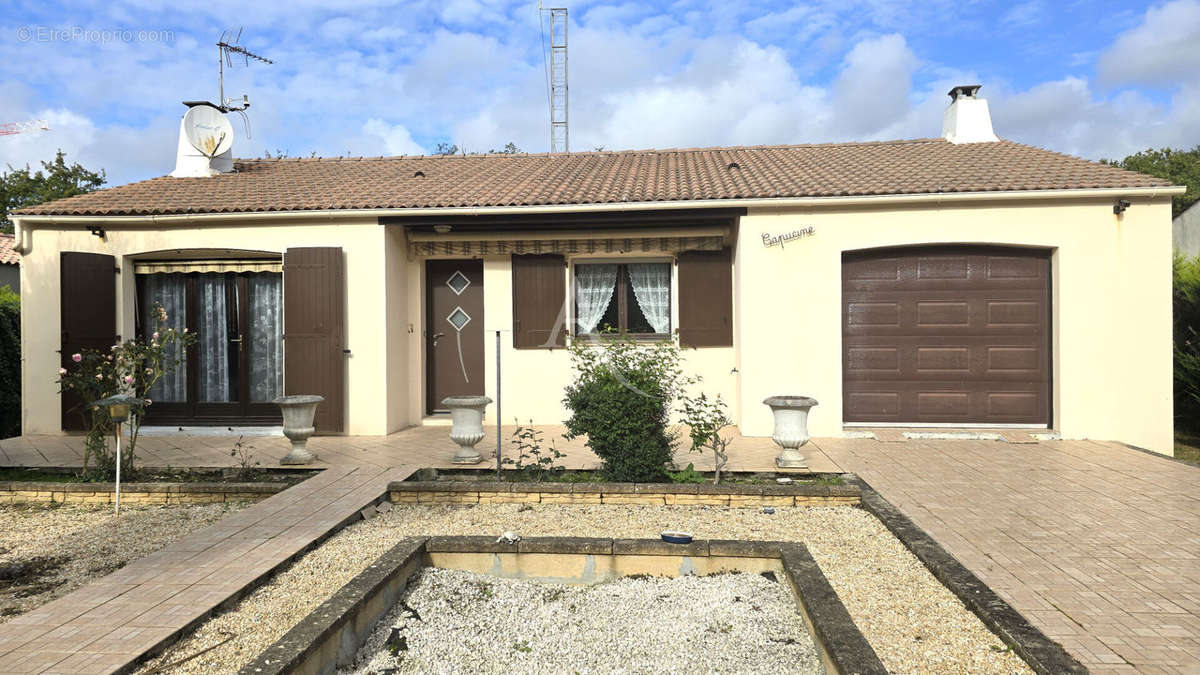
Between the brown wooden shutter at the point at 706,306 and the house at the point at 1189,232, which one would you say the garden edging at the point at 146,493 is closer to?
the brown wooden shutter at the point at 706,306

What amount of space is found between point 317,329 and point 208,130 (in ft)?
15.7

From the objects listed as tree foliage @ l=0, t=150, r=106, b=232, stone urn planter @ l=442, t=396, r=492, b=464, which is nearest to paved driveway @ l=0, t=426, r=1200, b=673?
stone urn planter @ l=442, t=396, r=492, b=464

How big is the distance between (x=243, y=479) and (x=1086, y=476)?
7550 millimetres

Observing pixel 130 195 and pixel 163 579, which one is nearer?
pixel 163 579

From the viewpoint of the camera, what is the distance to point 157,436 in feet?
28.7

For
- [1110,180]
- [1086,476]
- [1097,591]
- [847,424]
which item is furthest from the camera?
[847,424]

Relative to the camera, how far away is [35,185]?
22.1 metres

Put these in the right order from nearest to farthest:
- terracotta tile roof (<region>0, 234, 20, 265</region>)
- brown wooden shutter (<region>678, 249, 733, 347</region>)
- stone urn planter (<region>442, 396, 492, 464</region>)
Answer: stone urn planter (<region>442, 396, 492, 464</region>), brown wooden shutter (<region>678, 249, 733, 347</region>), terracotta tile roof (<region>0, 234, 20, 265</region>)

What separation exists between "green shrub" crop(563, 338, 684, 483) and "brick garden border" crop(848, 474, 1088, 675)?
1735mm

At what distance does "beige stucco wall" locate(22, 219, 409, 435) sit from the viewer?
28.2ft

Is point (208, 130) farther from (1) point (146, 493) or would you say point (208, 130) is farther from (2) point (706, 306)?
(2) point (706, 306)

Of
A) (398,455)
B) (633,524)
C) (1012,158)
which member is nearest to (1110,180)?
(1012,158)

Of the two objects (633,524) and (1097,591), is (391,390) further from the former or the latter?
(1097,591)

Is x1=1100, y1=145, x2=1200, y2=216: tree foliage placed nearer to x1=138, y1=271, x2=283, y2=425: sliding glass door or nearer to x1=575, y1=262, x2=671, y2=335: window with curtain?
x1=575, y1=262, x2=671, y2=335: window with curtain
